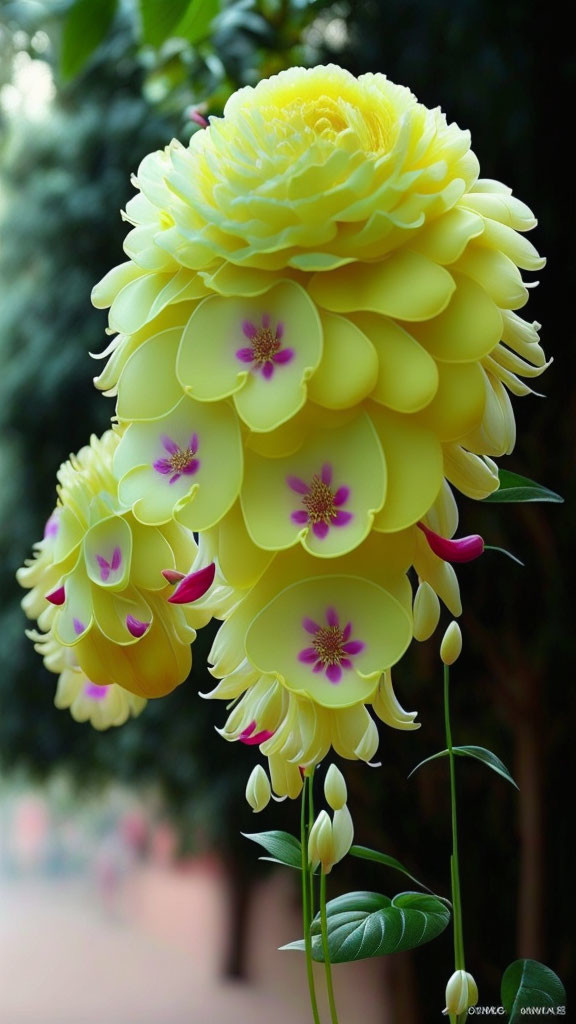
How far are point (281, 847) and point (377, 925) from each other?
43 millimetres

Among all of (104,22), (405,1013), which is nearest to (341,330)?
(104,22)

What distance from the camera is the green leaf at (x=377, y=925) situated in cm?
28

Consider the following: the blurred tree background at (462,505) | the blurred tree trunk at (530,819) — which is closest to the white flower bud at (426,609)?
the blurred tree background at (462,505)

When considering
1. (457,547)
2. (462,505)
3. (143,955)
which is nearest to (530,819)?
(462,505)

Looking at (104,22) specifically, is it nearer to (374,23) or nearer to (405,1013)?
(374,23)

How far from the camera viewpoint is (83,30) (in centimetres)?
54

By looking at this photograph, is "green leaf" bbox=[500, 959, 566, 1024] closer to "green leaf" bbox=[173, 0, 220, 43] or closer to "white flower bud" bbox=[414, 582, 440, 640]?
"white flower bud" bbox=[414, 582, 440, 640]

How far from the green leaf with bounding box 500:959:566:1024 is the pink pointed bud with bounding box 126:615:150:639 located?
0.15m

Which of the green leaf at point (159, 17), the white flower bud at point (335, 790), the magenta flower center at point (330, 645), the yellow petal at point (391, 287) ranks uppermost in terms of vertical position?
the green leaf at point (159, 17)

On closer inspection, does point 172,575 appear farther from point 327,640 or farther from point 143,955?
point 143,955

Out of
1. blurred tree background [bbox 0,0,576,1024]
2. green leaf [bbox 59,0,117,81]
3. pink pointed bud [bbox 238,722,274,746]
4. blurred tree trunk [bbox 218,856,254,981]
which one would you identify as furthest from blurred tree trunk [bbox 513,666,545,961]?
pink pointed bud [bbox 238,722,274,746]

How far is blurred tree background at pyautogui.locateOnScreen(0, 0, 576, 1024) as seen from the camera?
1064mm

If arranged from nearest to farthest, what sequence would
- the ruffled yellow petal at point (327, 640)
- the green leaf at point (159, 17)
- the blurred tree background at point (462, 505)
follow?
the ruffled yellow petal at point (327, 640)
the green leaf at point (159, 17)
the blurred tree background at point (462, 505)

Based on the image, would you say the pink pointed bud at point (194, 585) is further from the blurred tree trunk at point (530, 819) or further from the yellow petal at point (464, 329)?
the blurred tree trunk at point (530, 819)
